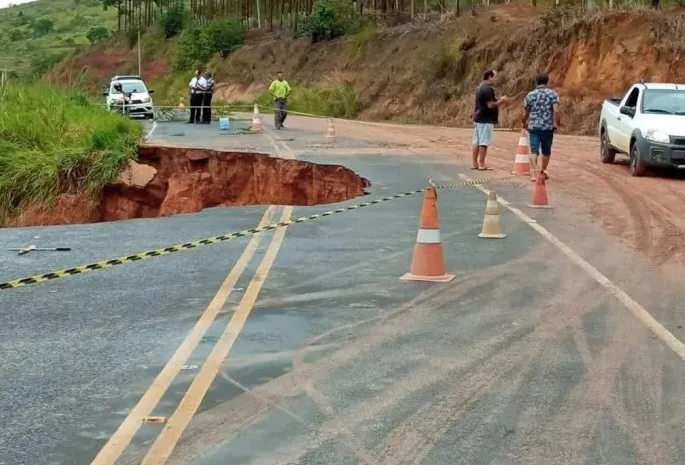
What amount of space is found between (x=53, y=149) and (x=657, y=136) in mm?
12620

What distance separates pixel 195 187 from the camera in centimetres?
2320

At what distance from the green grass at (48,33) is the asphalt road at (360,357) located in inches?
3139

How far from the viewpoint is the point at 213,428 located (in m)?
5.27

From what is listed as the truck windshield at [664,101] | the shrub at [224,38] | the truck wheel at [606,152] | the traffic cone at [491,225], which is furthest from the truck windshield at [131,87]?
the traffic cone at [491,225]

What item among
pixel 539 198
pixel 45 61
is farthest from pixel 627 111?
pixel 45 61

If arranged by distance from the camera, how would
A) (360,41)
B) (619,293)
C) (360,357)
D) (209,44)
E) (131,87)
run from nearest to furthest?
(360,357) → (619,293) → (131,87) → (360,41) → (209,44)

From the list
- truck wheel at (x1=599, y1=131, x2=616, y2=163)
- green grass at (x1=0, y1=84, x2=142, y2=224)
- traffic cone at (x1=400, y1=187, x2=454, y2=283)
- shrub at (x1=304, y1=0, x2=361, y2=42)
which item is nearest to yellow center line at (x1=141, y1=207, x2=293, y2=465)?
traffic cone at (x1=400, y1=187, x2=454, y2=283)

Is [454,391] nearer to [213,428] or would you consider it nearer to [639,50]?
[213,428]

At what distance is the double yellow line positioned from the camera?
4.97 metres

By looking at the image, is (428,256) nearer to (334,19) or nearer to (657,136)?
(657,136)

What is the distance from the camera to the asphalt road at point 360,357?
509 centimetres

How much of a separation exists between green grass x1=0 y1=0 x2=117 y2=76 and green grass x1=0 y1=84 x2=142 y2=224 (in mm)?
63614

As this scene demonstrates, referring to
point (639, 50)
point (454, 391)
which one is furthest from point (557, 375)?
point (639, 50)

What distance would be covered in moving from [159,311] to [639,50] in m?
31.9
